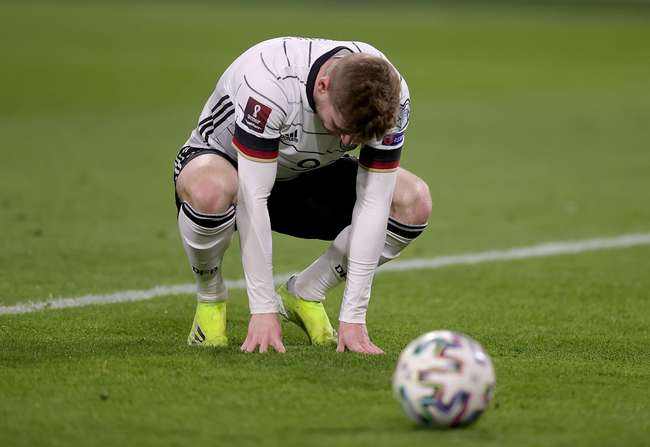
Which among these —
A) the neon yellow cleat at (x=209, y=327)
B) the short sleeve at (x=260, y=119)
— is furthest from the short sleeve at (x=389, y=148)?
the neon yellow cleat at (x=209, y=327)

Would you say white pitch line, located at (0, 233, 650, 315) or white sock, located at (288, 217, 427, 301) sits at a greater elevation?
white sock, located at (288, 217, 427, 301)

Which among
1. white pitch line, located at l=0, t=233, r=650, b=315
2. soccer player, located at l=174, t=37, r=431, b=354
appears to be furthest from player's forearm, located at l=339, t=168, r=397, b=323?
white pitch line, located at l=0, t=233, r=650, b=315

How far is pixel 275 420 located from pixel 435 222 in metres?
6.22

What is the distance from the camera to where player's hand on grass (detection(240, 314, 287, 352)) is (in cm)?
552

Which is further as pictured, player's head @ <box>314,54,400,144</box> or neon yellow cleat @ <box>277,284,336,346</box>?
neon yellow cleat @ <box>277,284,336,346</box>

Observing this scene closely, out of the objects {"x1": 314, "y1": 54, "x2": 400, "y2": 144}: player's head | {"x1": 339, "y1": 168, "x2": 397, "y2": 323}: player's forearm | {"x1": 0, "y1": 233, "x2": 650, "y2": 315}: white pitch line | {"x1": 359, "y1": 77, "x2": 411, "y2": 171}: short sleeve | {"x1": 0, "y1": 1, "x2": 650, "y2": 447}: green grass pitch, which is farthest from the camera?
{"x1": 0, "y1": 233, "x2": 650, "y2": 315}: white pitch line

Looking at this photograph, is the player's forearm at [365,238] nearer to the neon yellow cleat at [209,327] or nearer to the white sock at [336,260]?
the white sock at [336,260]

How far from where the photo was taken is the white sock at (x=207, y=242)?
5531mm

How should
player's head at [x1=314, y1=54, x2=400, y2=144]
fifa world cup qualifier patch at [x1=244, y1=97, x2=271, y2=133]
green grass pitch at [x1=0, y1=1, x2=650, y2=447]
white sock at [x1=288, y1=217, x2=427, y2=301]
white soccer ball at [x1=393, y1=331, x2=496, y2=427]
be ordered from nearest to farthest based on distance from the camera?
white soccer ball at [x1=393, y1=331, x2=496, y2=427] < green grass pitch at [x1=0, y1=1, x2=650, y2=447] < player's head at [x1=314, y1=54, x2=400, y2=144] < fifa world cup qualifier patch at [x1=244, y1=97, x2=271, y2=133] < white sock at [x1=288, y1=217, x2=427, y2=301]

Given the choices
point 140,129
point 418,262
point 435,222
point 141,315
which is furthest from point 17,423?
point 140,129

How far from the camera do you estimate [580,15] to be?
38312 millimetres

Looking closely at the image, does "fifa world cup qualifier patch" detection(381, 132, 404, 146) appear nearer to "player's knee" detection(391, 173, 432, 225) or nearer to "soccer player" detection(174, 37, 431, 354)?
"soccer player" detection(174, 37, 431, 354)

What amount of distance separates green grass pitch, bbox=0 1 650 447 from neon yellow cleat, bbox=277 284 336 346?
141 millimetres

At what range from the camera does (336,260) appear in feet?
20.0
